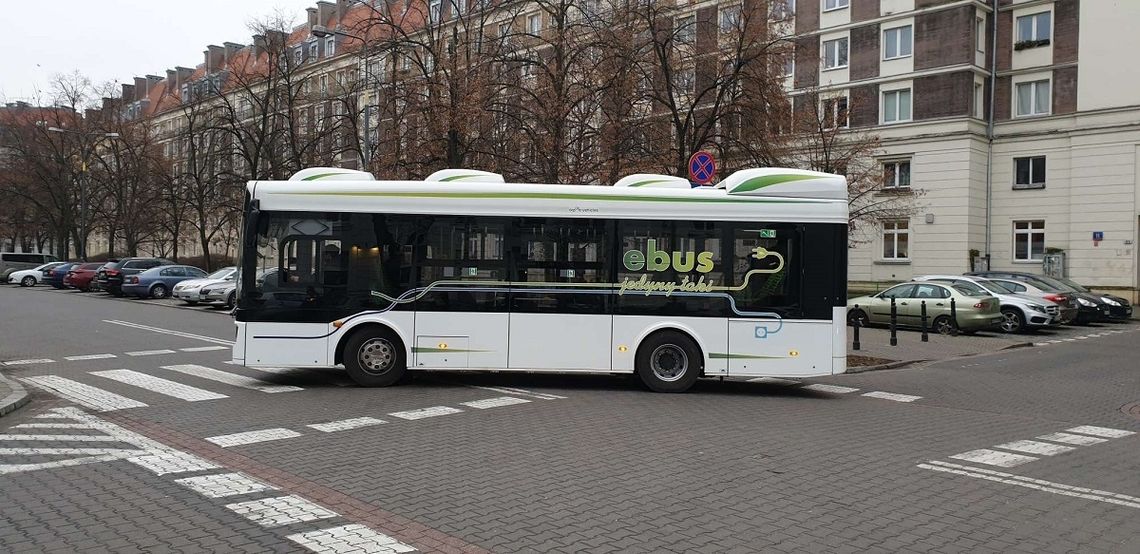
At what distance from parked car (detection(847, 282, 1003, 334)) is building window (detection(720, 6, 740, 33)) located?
8.05 metres

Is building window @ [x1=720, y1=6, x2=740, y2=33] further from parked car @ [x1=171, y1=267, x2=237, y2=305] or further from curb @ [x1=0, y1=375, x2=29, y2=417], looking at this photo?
parked car @ [x1=171, y1=267, x2=237, y2=305]

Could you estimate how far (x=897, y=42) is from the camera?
42625mm

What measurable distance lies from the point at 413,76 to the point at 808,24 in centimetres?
2622

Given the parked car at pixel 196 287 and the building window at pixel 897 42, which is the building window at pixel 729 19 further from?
the building window at pixel 897 42

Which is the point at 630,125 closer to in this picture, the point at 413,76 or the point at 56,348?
the point at 413,76

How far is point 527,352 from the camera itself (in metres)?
11.9

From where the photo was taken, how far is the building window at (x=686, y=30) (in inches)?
894

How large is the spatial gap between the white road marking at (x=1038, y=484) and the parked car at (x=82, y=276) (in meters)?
44.2

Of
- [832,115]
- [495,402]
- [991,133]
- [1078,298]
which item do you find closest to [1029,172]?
[991,133]

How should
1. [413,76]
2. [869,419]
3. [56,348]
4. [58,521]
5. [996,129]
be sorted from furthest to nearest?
1. [996,129]
2. [413,76]
3. [56,348]
4. [869,419]
5. [58,521]

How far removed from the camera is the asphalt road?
5.55m

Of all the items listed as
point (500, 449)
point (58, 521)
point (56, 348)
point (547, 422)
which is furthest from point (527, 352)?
point (56, 348)

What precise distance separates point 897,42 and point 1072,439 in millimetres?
37224

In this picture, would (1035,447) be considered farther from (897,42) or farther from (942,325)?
(897,42)
